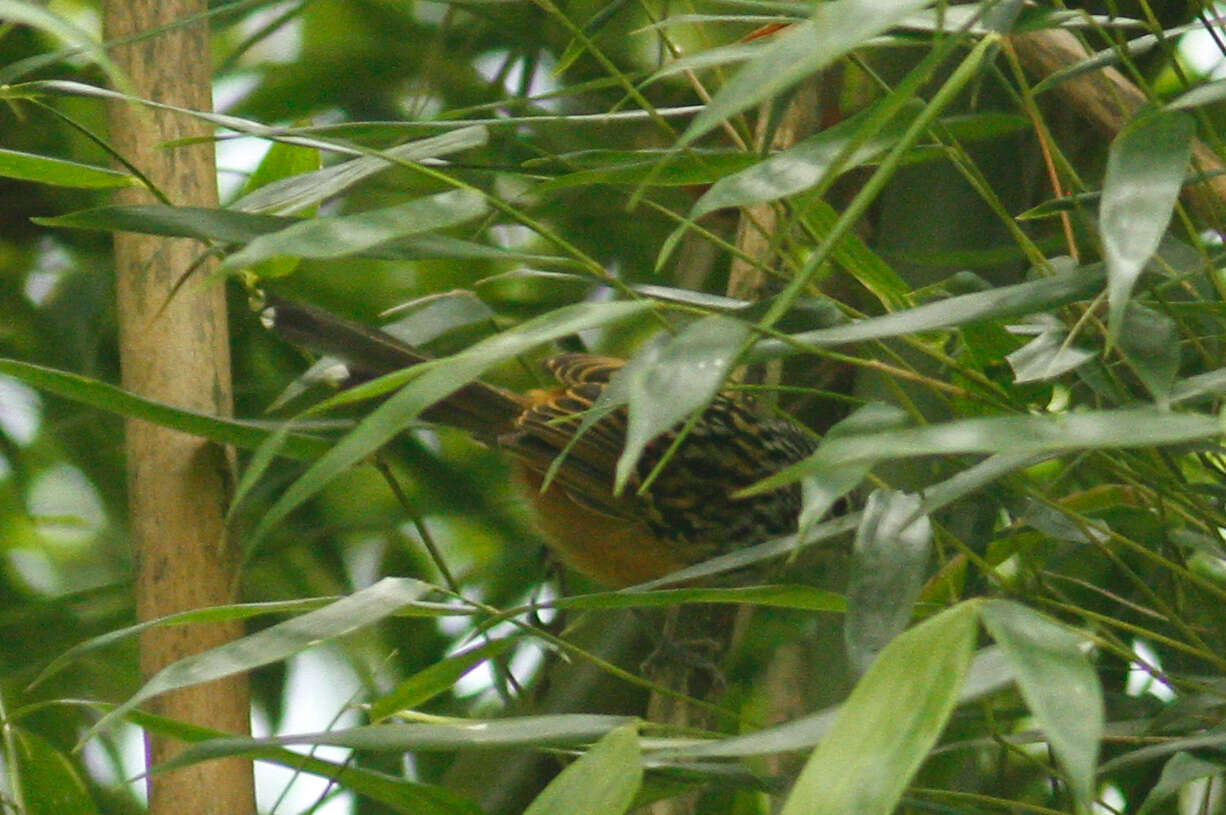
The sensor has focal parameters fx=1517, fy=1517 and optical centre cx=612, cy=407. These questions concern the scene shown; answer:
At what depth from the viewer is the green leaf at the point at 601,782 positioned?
674 mm

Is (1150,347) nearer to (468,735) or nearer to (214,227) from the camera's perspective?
(468,735)

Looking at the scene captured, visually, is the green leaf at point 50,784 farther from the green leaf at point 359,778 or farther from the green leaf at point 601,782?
the green leaf at point 601,782

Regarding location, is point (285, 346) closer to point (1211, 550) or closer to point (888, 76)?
point (888, 76)

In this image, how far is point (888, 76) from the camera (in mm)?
1418

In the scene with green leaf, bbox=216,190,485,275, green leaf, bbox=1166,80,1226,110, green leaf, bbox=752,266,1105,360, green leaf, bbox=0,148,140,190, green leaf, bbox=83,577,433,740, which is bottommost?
green leaf, bbox=83,577,433,740

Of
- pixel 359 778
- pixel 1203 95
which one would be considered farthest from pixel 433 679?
pixel 1203 95

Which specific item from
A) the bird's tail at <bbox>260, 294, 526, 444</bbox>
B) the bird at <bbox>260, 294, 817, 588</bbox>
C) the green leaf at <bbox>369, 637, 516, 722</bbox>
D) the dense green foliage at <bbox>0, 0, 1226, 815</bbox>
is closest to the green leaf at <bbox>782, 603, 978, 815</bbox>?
the dense green foliage at <bbox>0, 0, 1226, 815</bbox>

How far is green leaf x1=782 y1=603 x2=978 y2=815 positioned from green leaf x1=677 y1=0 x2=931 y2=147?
22 cm

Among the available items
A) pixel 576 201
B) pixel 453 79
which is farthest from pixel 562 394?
pixel 453 79

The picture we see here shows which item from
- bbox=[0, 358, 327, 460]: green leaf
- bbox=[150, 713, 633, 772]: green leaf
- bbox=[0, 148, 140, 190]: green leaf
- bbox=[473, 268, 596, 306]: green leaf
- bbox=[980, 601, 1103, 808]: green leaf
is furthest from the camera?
bbox=[473, 268, 596, 306]: green leaf

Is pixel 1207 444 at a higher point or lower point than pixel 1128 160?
lower

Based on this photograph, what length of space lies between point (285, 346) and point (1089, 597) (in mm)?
961

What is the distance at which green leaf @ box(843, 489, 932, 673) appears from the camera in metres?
0.73

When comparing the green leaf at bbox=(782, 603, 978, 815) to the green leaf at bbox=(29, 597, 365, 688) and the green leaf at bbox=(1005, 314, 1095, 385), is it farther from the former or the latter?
the green leaf at bbox=(29, 597, 365, 688)
